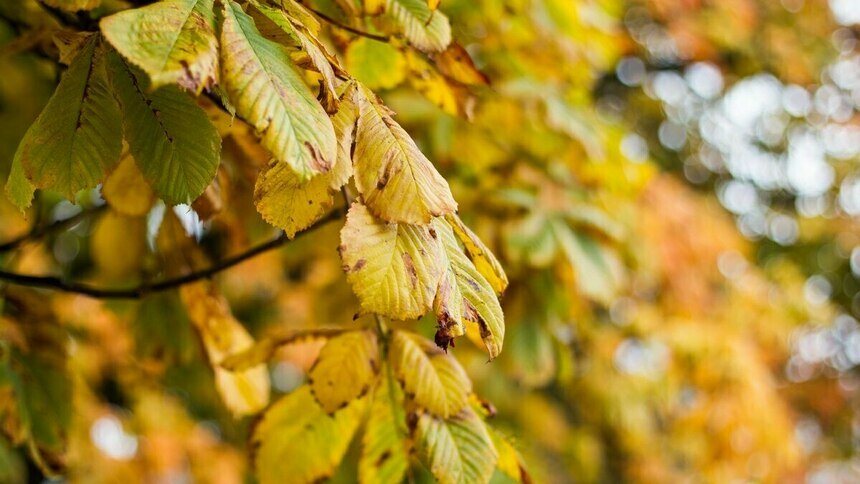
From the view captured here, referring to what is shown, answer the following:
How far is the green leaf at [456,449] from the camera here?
782mm

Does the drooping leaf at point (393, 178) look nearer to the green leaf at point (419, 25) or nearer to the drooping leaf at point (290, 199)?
the drooping leaf at point (290, 199)

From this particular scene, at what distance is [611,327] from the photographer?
314 cm

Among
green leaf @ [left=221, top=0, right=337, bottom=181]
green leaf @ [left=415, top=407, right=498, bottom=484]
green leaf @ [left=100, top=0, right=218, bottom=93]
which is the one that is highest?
green leaf @ [left=100, top=0, right=218, bottom=93]

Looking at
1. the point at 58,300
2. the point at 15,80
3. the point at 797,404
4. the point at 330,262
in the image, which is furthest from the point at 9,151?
the point at 797,404

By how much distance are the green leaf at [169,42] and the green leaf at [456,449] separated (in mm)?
431

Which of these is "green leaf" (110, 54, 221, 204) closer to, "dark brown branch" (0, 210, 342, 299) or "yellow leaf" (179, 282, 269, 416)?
"dark brown branch" (0, 210, 342, 299)

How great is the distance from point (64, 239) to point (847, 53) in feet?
13.3

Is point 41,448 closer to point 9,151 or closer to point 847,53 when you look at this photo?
point 9,151

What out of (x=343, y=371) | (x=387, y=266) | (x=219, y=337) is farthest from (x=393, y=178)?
(x=219, y=337)

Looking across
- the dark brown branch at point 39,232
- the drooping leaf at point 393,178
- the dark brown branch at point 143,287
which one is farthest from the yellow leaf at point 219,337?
the drooping leaf at point 393,178

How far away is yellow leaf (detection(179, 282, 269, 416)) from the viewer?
3.89ft

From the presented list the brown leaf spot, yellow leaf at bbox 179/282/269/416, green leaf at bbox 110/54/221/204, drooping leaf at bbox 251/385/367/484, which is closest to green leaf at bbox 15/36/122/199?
green leaf at bbox 110/54/221/204

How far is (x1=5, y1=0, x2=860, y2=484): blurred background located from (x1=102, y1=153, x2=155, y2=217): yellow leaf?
101 mm

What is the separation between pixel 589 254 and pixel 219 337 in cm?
70
